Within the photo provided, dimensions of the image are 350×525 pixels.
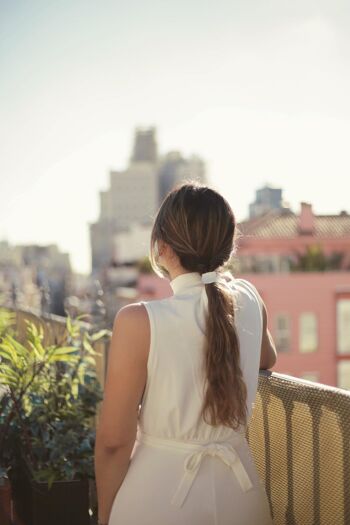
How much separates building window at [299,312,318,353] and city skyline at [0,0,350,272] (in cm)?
638

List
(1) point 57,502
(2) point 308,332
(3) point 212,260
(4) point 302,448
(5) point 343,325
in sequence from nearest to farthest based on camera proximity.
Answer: (3) point 212,260 → (4) point 302,448 → (1) point 57,502 → (5) point 343,325 → (2) point 308,332

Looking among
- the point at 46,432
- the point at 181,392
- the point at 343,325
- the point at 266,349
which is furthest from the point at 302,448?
the point at 343,325

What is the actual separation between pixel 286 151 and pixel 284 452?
8185 centimetres

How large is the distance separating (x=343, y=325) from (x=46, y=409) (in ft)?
120

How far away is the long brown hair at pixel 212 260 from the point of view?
6.27 ft

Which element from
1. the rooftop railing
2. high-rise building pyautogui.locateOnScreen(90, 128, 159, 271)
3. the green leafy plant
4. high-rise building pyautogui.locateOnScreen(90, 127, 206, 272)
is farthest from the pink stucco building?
high-rise building pyautogui.locateOnScreen(90, 128, 159, 271)

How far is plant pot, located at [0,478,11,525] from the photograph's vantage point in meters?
3.24

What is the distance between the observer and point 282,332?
38.6 m

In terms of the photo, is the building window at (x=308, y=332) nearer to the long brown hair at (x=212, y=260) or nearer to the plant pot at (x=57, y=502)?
the plant pot at (x=57, y=502)

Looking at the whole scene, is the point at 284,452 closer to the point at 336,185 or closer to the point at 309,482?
the point at 309,482

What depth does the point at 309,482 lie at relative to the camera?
86.1 inches

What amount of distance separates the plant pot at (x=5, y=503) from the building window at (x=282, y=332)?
35.0m

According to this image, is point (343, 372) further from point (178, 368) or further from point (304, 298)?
point (178, 368)

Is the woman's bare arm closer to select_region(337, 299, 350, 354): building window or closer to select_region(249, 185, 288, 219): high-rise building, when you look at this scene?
select_region(249, 185, 288, 219): high-rise building
